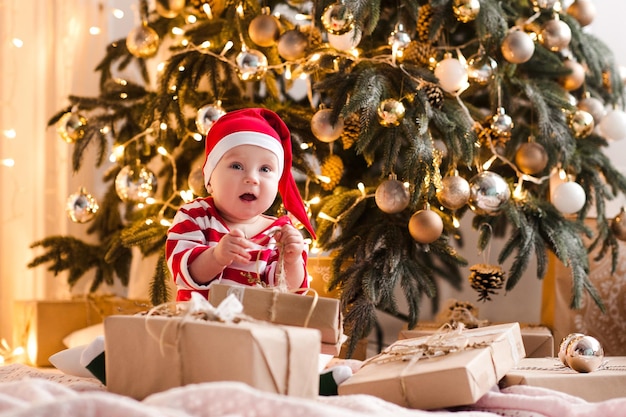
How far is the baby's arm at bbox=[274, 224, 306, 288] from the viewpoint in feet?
4.62

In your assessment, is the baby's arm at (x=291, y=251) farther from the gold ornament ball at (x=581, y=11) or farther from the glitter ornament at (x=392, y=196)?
the gold ornament ball at (x=581, y=11)

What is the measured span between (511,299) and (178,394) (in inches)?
70.5

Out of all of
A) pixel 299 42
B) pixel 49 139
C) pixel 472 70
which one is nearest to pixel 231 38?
pixel 299 42

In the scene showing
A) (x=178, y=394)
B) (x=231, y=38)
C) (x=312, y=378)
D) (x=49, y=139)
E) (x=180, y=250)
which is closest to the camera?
(x=178, y=394)

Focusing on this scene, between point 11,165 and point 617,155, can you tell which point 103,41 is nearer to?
point 11,165

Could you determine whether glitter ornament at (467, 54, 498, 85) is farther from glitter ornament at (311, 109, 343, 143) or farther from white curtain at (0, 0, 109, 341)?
white curtain at (0, 0, 109, 341)

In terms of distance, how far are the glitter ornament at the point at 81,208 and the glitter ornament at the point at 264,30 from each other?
1.92 ft

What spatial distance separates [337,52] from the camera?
1838 mm

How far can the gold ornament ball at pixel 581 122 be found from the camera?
195 centimetres

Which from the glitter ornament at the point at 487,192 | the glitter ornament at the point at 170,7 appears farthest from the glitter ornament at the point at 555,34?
the glitter ornament at the point at 170,7

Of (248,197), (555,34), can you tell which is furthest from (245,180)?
(555,34)

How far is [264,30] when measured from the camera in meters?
1.87

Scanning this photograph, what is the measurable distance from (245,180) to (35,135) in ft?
4.49

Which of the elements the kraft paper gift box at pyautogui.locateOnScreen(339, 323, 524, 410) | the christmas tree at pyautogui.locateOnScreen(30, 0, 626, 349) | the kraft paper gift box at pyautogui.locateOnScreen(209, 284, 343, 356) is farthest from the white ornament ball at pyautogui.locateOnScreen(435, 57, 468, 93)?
the kraft paper gift box at pyautogui.locateOnScreen(209, 284, 343, 356)
